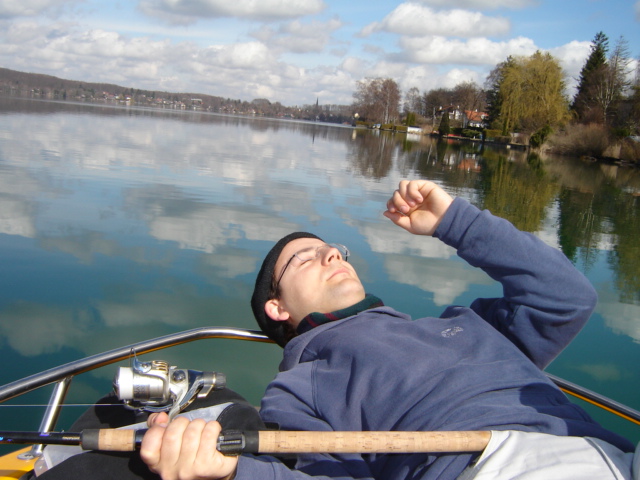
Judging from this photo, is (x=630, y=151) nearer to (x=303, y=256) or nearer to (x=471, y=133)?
A: (x=471, y=133)

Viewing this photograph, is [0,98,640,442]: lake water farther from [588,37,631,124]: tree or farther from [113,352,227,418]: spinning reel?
[588,37,631,124]: tree

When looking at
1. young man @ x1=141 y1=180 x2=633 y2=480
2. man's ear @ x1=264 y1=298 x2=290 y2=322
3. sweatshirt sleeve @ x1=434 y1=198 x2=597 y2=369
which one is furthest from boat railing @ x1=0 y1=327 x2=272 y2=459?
sweatshirt sleeve @ x1=434 y1=198 x2=597 y2=369

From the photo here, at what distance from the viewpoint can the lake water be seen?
4711mm

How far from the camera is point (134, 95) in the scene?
161m

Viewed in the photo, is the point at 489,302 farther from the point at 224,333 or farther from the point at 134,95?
the point at 134,95

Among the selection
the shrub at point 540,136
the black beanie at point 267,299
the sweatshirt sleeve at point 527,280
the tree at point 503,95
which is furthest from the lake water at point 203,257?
the tree at point 503,95

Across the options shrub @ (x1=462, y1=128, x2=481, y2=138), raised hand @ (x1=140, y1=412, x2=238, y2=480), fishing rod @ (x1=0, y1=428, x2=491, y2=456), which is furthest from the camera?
shrub @ (x1=462, y1=128, x2=481, y2=138)

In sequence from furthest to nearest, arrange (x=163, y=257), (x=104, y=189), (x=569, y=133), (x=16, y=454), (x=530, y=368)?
(x=569, y=133), (x=104, y=189), (x=163, y=257), (x=16, y=454), (x=530, y=368)

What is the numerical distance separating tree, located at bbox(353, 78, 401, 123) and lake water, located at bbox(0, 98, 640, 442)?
87963 millimetres

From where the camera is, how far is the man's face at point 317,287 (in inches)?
83.4

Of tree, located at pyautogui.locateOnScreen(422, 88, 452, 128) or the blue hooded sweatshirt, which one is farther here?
tree, located at pyautogui.locateOnScreen(422, 88, 452, 128)

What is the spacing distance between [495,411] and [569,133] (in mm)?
48932

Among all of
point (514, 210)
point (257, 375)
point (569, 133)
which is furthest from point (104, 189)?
point (569, 133)

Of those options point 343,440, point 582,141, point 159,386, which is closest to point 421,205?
point 343,440
